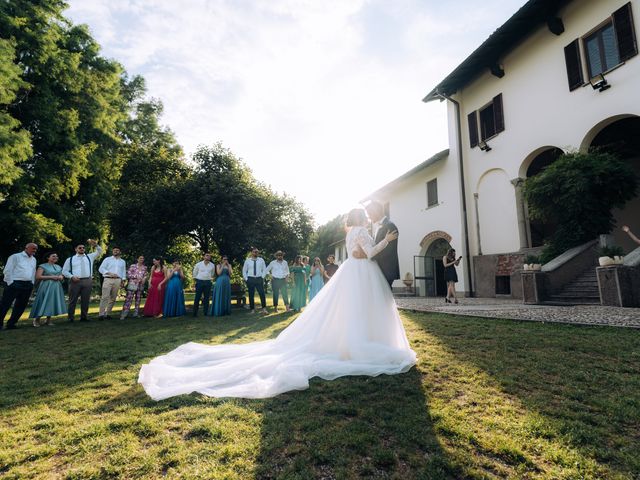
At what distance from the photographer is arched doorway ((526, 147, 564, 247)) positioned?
13.7m

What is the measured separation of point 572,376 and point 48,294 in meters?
11.8

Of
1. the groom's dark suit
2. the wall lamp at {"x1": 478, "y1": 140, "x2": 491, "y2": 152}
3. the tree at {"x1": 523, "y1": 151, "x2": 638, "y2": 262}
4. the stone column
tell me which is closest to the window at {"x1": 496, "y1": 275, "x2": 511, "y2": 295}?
the stone column

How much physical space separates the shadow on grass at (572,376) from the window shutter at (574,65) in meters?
10.2

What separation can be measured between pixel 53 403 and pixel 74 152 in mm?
17002

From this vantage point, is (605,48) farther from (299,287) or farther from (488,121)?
(299,287)

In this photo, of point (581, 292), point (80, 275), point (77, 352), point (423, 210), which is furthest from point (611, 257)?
point (80, 275)

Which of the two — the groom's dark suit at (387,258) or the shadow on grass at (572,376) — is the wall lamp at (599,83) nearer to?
the shadow on grass at (572,376)

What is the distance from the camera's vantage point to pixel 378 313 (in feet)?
13.9

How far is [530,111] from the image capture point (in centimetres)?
1359

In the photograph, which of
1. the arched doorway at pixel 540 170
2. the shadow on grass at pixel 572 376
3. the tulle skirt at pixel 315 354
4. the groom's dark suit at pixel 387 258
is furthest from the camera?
the arched doorway at pixel 540 170

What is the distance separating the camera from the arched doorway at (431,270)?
19.2 meters

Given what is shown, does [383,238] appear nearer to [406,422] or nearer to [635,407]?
[406,422]

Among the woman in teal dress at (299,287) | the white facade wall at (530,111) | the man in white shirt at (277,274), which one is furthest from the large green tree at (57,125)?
the white facade wall at (530,111)

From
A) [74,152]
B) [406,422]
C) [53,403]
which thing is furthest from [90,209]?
[406,422]
